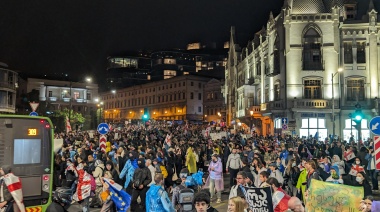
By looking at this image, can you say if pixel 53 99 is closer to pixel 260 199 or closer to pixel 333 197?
pixel 260 199

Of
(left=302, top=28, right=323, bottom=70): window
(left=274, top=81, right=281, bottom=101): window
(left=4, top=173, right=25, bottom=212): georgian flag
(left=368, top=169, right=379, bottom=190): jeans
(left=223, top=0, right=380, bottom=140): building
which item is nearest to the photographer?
(left=4, top=173, right=25, bottom=212): georgian flag

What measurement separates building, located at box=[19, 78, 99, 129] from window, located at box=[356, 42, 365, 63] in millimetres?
67116

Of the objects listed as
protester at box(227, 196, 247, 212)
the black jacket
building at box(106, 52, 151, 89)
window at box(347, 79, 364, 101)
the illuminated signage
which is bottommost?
the black jacket

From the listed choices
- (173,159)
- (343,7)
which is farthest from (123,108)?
(173,159)

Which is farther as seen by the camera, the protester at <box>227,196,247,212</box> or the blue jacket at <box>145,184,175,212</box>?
the blue jacket at <box>145,184,175,212</box>

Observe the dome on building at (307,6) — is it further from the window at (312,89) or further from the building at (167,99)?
the building at (167,99)

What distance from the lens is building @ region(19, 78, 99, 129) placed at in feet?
323

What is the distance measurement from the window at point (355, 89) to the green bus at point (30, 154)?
39770 millimetres

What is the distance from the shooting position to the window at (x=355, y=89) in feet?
148

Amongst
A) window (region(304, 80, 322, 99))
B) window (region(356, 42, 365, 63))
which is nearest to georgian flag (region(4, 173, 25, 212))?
window (region(304, 80, 322, 99))

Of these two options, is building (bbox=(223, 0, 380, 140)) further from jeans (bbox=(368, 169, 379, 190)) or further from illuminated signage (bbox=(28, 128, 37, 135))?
illuminated signage (bbox=(28, 128, 37, 135))

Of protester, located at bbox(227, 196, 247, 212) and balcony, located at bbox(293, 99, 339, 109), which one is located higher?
balcony, located at bbox(293, 99, 339, 109)

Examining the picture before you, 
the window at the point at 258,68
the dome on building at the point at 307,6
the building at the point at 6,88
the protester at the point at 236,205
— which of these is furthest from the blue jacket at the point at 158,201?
the building at the point at 6,88

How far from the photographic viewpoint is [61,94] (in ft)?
335
